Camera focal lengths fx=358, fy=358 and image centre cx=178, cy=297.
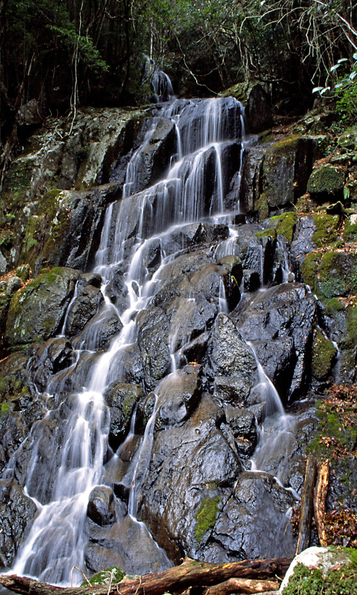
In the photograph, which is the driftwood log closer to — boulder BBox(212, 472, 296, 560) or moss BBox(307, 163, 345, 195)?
boulder BBox(212, 472, 296, 560)

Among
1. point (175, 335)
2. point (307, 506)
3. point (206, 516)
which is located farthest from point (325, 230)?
point (206, 516)

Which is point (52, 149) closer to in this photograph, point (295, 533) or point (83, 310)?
point (83, 310)

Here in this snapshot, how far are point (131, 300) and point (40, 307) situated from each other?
2622 millimetres

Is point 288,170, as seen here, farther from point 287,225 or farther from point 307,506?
point 307,506

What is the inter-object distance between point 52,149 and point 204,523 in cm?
1502

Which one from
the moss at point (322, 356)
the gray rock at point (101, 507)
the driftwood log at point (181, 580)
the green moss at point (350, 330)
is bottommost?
the gray rock at point (101, 507)

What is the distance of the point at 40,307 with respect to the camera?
32.9 feet

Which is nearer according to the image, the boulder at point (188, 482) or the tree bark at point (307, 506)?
the tree bark at point (307, 506)

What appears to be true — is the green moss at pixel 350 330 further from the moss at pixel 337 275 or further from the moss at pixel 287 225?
the moss at pixel 287 225

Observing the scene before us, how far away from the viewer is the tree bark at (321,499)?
3.91 metres

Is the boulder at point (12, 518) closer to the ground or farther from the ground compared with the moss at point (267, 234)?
closer to the ground

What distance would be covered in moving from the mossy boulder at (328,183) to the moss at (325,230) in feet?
2.84

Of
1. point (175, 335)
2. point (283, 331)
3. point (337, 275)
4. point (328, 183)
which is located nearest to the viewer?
point (283, 331)

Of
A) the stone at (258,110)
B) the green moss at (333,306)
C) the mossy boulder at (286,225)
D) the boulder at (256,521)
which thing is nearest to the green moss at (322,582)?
the boulder at (256,521)
